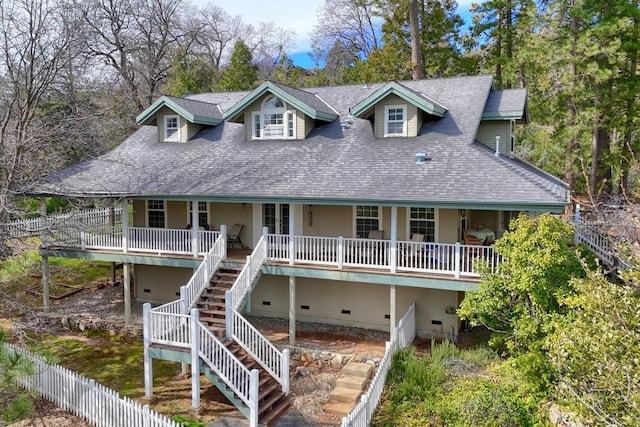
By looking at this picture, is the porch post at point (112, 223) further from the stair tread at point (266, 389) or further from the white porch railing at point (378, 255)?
the stair tread at point (266, 389)

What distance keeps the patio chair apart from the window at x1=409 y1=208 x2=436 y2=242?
247 inches

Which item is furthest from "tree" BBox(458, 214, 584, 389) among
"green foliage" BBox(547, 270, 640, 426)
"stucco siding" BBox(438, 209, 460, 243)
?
"stucco siding" BBox(438, 209, 460, 243)

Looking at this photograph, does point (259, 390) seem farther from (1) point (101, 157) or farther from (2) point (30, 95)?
(1) point (101, 157)

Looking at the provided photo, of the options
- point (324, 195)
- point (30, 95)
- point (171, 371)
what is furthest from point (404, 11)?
point (171, 371)

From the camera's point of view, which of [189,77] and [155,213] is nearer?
[155,213]

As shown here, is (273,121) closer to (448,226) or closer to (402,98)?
(402,98)

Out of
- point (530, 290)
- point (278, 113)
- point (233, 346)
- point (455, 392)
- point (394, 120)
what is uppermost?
point (278, 113)

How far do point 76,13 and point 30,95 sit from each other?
4.48 m

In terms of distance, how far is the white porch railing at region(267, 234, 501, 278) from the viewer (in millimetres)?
13633

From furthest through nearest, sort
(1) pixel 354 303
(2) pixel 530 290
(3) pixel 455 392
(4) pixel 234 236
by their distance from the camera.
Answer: (4) pixel 234 236 < (1) pixel 354 303 < (3) pixel 455 392 < (2) pixel 530 290

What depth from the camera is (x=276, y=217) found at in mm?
17344

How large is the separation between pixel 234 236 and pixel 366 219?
4970mm

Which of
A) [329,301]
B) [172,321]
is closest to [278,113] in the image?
[329,301]

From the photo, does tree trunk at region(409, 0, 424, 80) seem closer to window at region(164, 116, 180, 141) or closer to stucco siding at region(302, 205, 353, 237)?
stucco siding at region(302, 205, 353, 237)
